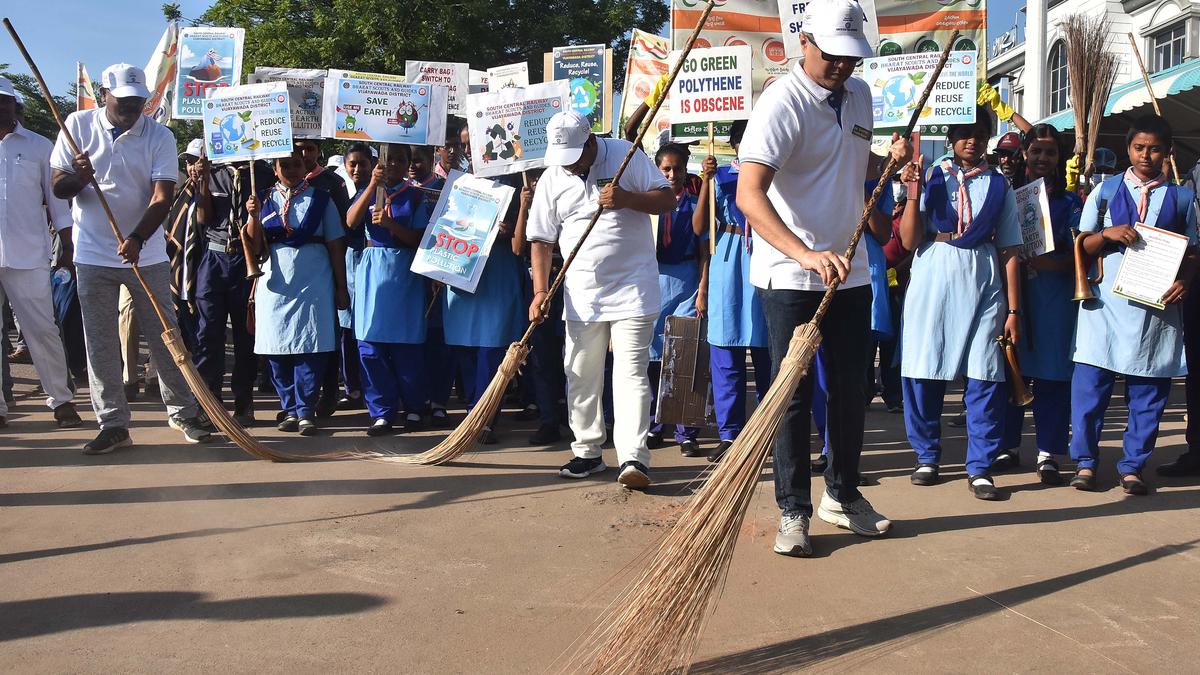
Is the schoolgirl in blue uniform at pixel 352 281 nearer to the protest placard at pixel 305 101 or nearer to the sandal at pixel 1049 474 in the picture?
the protest placard at pixel 305 101

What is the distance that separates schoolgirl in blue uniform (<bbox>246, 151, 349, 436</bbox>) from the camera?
6746 mm

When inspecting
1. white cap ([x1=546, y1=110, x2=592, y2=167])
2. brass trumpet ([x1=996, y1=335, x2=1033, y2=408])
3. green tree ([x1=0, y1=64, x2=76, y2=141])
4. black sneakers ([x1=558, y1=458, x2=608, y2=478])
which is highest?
green tree ([x1=0, y1=64, x2=76, y2=141])

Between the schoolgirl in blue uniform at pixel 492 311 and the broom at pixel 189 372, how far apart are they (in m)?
1.25

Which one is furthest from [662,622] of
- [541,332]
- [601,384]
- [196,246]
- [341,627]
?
[196,246]

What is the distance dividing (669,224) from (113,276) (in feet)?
11.2

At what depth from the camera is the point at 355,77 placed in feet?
22.7

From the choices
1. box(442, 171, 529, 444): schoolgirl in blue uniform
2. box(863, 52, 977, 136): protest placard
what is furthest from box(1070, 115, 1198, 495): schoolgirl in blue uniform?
box(442, 171, 529, 444): schoolgirl in blue uniform

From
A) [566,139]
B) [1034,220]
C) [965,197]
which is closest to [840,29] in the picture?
[566,139]

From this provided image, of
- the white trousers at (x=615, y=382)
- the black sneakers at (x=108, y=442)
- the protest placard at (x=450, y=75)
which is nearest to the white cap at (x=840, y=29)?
the white trousers at (x=615, y=382)

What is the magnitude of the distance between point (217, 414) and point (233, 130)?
2113 millimetres

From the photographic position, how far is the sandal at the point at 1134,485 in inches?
204

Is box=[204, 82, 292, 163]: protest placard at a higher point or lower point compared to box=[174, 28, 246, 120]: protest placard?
lower

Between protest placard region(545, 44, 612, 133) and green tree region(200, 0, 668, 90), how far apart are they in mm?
14110

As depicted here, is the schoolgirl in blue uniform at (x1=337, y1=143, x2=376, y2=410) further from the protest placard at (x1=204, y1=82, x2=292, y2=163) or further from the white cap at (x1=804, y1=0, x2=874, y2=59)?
the white cap at (x1=804, y1=0, x2=874, y2=59)
